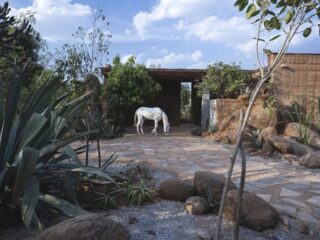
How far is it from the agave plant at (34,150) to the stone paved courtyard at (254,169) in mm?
2580

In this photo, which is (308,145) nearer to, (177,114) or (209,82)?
(209,82)

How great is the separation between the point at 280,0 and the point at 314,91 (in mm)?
11935

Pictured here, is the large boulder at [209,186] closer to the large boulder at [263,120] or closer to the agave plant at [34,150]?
the agave plant at [34,150]

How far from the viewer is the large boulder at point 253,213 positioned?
451cm

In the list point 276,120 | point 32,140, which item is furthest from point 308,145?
point 32,140

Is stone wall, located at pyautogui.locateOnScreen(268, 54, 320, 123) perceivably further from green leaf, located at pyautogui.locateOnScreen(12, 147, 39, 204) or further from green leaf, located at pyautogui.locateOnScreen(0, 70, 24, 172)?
green leaf, located at pyautogui.locateOnScreen(12, 147, 39, 204)

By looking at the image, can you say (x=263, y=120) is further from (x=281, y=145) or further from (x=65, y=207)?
(x=65, y=207)

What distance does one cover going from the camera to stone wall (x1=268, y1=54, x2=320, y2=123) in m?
14.2

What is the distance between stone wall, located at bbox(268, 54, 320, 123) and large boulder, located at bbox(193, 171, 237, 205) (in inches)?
377

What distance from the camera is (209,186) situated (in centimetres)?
511

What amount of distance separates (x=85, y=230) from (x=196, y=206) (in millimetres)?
1703

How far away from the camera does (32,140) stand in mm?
4445

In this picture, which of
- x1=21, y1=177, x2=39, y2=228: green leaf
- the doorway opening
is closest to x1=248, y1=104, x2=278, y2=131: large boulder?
x1=21, y1=177, x2=39, y2=228: green leaf

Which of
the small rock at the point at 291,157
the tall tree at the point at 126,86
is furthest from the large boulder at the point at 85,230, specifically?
the tall tree at the point at 126,86
